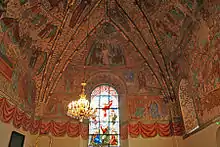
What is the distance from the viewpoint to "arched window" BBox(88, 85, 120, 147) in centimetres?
1127

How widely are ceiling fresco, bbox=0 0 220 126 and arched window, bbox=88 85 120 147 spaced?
77 centimetres

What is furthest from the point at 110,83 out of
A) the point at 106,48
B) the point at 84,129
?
the point at 84,129

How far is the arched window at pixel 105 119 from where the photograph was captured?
444 inches

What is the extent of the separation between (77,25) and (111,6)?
212cm

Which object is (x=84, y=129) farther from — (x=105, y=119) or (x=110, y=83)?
(x=110, y=83)

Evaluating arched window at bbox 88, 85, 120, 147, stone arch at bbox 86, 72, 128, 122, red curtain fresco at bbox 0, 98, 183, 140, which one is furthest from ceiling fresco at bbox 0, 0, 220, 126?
arched window at bbox 88, 85, 120, 147

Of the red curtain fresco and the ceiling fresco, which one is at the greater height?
the ceiling fresco

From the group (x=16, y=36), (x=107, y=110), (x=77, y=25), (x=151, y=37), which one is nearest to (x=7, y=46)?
(x=16, y=36)

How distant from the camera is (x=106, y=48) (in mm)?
12727

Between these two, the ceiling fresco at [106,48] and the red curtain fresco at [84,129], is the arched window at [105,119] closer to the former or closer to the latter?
the red curtain fresco at [84,129]

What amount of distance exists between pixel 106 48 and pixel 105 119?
4.28 metres

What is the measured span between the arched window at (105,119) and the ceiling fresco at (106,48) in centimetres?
77

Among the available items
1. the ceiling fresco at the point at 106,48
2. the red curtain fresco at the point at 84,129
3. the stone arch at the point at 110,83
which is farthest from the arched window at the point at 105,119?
the ceiling fresco at the point at 106,48

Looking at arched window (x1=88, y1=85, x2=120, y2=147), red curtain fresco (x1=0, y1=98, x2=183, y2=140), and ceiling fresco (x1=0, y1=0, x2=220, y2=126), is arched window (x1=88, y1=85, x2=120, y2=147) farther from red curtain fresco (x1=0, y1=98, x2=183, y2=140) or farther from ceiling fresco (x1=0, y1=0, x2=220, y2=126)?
ceiling fresco (x1=0, y1=0, x2=220, y2=126)
